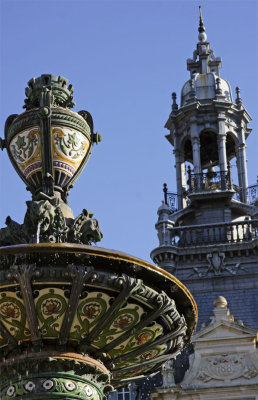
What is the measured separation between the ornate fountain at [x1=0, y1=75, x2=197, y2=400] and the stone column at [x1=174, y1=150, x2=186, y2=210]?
29631mm

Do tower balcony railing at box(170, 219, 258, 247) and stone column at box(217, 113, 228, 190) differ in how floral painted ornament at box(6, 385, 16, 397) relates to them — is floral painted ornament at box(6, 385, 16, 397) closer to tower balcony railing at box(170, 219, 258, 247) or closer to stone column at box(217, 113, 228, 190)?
tower balcony railing at box(170, 219, 258, 247)

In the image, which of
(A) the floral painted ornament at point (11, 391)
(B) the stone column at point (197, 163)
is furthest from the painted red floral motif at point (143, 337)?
(B) the stone column at point (197, 163)

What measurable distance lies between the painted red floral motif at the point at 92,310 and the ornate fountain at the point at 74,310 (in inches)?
0.4

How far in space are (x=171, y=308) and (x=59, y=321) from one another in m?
1.23

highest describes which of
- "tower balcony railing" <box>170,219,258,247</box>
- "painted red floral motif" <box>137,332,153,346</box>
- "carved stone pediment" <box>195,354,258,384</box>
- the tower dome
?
the tower dome

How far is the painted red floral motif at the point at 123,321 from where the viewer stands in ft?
34.7

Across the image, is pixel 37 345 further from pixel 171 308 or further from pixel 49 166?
pixel 49 166

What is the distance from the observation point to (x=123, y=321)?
10602 mm

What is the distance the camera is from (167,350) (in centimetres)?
1145

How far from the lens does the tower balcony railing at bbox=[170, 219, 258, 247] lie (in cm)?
3816

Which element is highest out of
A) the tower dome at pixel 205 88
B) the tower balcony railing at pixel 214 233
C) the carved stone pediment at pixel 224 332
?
the tower dome at pixel 205 88

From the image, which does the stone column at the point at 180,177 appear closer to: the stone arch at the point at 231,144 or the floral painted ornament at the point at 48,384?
the stone arch at the point at 231,144

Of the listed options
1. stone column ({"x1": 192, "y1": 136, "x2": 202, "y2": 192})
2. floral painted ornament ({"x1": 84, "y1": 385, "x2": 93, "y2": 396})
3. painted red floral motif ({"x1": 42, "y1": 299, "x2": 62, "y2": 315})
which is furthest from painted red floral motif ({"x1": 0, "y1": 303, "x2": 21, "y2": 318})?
stone column ({"x1": 192, "y1": 136, "x2": 202, "y2": 192})

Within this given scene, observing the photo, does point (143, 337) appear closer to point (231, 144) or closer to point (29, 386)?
point (29, 386)
